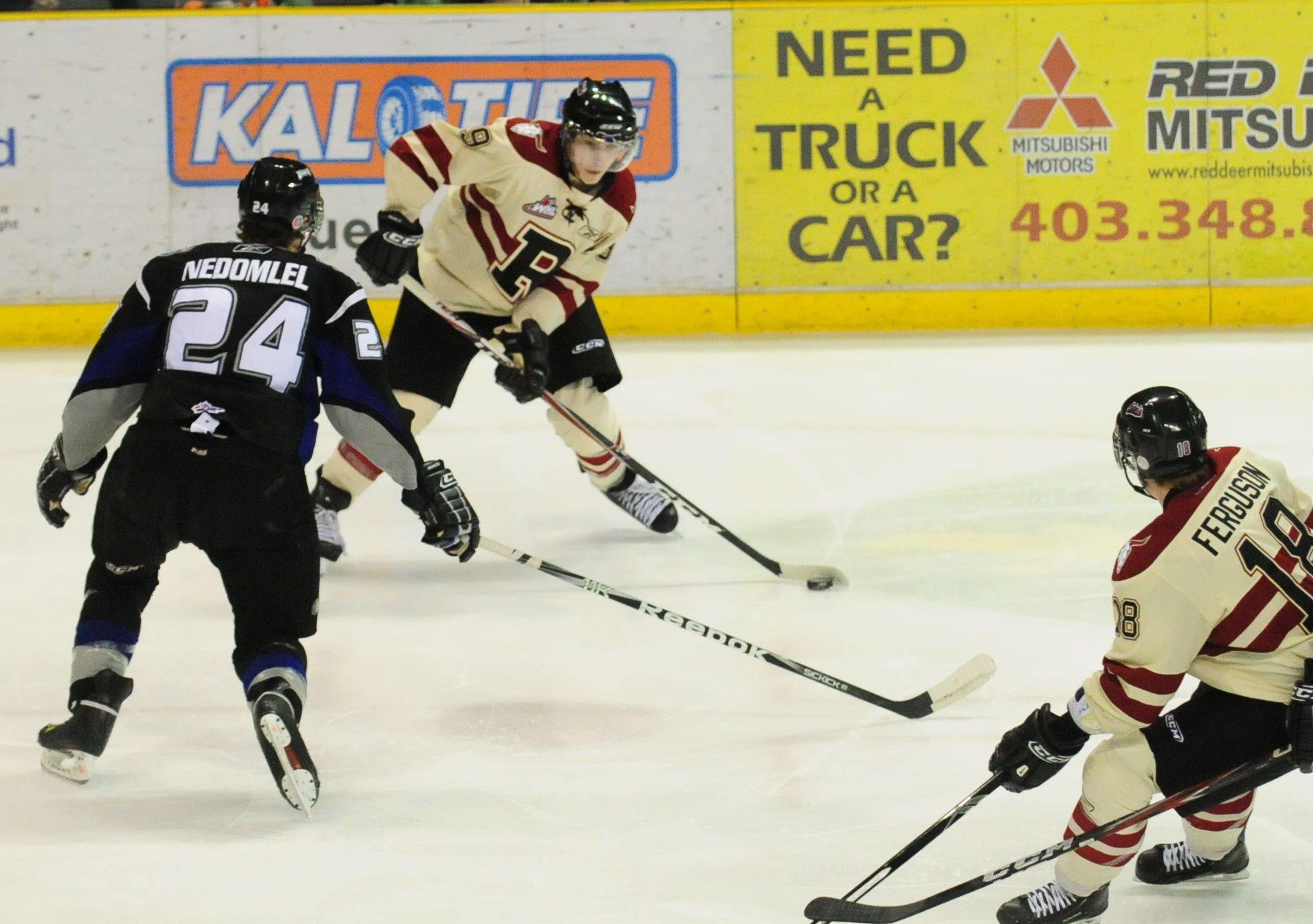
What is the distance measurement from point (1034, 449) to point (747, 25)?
3368mm

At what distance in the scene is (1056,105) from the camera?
819 centimetres

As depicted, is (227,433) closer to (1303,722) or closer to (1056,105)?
(1303,722)

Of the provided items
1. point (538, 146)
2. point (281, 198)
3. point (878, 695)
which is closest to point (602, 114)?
point (538, 146)

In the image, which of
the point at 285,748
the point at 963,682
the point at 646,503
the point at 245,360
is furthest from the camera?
the point at 646,503

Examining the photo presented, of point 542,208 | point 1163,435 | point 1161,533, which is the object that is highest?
point 542,208

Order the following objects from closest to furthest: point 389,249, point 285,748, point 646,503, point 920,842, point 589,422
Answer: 1. point 920,842
2. point 285,748
3. point 389,249
4. point 589,422
5. point 646,503

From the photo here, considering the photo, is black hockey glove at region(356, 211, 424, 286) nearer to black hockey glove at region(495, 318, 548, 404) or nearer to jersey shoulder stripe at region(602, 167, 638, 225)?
black hockey glove at region(495, 318, 548, 404)

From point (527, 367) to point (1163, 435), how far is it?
221cm

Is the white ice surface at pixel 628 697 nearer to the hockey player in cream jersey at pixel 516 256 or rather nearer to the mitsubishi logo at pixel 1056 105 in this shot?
the hockey player in cream jersey at pixel 516 256

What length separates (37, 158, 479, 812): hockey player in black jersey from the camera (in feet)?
8.83

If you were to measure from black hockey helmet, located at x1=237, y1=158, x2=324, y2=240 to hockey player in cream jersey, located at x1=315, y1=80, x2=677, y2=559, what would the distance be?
105 cm

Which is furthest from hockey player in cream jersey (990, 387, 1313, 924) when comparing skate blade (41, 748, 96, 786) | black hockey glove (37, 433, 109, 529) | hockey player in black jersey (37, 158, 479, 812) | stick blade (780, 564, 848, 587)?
stick blade (780, 564, 848, 587)

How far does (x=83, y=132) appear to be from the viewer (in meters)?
7.86

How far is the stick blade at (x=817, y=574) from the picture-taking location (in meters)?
4.05
